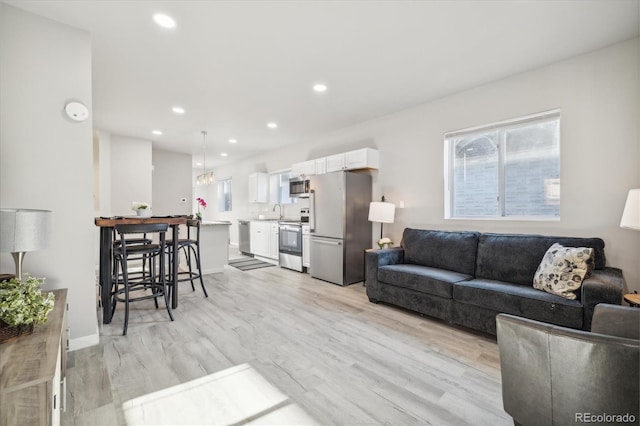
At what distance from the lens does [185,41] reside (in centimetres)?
257

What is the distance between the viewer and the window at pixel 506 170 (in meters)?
3.08

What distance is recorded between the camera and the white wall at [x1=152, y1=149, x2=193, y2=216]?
726 cm

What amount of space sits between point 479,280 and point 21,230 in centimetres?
365

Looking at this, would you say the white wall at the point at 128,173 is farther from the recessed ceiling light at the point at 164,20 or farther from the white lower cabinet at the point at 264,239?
the recessed ceiling light at the point at 164,20

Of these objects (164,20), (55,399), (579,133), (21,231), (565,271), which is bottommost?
(55,399)

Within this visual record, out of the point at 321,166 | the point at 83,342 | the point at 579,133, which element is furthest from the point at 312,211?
the point at 579,133

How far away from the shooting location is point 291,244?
556 cm

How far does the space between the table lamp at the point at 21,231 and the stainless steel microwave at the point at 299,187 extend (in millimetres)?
4416

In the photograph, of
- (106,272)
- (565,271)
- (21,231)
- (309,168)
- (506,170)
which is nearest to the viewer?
(21,231)

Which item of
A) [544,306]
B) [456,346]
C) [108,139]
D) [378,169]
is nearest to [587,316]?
[544,306]

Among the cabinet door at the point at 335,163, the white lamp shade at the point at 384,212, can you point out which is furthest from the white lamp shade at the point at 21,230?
the cabinet door at the point at 335,163

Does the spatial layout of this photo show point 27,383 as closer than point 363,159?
Yes

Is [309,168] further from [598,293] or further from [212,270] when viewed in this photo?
[598,293]

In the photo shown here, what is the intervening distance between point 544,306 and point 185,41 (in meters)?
3.91
